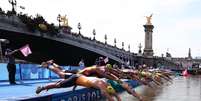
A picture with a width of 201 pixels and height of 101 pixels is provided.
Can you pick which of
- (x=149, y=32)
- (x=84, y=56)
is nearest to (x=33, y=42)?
(x=84, y=56)

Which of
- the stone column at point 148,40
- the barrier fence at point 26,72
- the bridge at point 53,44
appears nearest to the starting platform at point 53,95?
the barrier fence at point 26,72

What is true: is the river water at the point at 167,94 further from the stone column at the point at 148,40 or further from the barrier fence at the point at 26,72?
the stone column at the point at 148,40

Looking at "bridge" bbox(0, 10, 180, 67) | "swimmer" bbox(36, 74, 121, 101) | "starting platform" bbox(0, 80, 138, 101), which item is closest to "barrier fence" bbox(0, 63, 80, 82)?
"starting platform" bbox(0, 80, 138, 101)

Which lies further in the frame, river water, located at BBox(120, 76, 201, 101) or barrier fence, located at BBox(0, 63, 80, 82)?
barrier fence, located at BBox(0, 63, 80, 82)

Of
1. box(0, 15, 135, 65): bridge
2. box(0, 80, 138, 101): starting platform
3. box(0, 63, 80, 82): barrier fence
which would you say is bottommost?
box(0, 80, 138, 101): starting platform

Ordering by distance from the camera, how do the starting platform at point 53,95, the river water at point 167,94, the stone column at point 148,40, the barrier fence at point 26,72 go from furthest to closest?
the stone column at point 148,40 → the barrier fence at point 26,72 → the river water at point 167,94 → the starting platform at point 53,95

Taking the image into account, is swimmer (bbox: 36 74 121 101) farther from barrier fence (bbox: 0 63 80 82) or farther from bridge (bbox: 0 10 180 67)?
bridge (bbox: 0 10 180 67)

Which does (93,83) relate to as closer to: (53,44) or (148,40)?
(53,44)

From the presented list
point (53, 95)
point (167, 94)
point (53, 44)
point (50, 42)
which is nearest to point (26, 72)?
point (167, 94)

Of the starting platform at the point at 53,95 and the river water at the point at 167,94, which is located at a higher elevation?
the starting platform at the point at 53,95

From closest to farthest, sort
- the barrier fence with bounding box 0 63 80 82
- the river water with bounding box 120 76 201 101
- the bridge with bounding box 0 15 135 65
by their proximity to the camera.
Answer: the river water with bounding box 120 76 201 101, the barrier fence with bounding box 0 63 80 82, the bridge with bounding box 0 15 135 65

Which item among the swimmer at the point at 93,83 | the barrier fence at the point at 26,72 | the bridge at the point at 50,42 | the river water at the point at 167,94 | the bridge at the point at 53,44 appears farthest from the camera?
the bridge at the point at 50,42

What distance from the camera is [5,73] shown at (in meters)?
26.0

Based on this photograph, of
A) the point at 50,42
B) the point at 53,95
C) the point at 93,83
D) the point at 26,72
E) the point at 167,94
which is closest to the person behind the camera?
the point at 93,83
